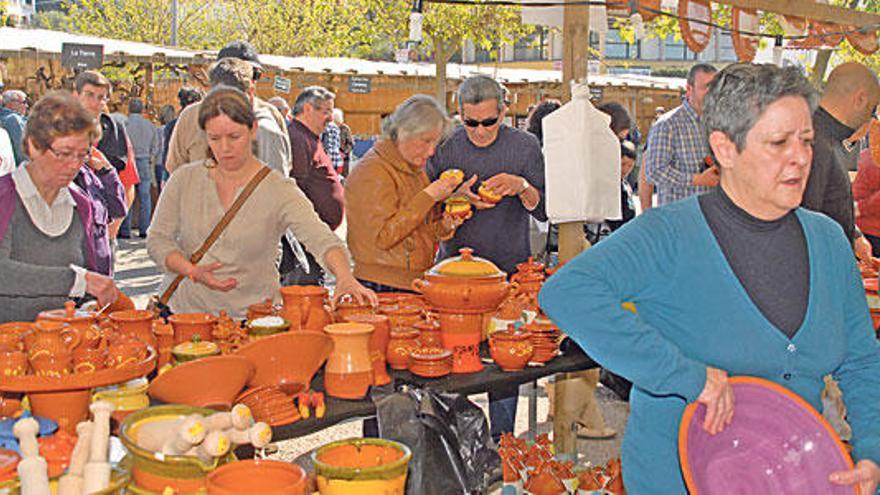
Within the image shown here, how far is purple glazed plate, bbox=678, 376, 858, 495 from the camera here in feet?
6.09

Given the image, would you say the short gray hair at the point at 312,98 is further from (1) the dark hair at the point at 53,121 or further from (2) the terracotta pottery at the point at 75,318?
(2) the terracotta pottery at the point at 75,318

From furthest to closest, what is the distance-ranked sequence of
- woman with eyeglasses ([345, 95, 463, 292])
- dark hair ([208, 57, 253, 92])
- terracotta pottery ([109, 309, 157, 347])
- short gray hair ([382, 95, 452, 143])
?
dark hair ([208, 57, 253, 92]), short gray hair ([382, 95, 452, 143]), woman with eyeglasses ([345, 95, 463, 292]), terracotta pottery ([109, 309, 157, 347])

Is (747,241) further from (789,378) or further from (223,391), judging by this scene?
(223,391)

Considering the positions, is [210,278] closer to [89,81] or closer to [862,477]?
[862,477]

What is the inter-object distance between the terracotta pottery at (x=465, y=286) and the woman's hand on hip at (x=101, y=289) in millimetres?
901

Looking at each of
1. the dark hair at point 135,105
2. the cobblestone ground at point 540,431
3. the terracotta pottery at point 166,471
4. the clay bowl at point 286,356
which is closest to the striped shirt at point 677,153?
the cobblestone ground at point 540,431

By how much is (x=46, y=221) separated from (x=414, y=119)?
4.61 feet

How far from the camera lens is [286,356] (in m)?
2.39

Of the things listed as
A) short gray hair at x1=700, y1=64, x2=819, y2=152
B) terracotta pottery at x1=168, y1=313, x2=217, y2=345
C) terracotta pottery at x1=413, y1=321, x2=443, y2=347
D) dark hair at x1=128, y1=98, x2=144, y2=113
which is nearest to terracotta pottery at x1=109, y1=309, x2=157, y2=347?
terracotta pottery at x1=168, y1=313, x2=217, y2=345

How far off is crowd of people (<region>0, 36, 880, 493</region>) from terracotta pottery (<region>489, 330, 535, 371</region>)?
0.34ft

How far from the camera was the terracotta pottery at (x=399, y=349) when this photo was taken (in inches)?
109

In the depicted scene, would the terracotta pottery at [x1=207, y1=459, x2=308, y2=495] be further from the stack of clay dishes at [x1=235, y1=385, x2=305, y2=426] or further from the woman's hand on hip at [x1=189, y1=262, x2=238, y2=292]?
the woman's hand on hip at [x1=189, y1=262, x2=238, y2=292]

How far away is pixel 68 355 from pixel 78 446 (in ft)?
1.67

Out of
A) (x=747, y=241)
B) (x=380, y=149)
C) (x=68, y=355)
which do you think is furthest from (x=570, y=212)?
(x=68, y=355)
